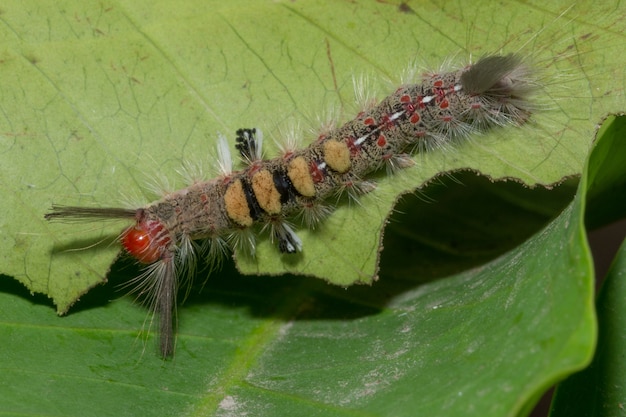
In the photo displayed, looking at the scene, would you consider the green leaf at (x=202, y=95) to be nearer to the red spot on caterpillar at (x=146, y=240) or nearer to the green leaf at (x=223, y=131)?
Result: the green leaf at (x=223, y=131)

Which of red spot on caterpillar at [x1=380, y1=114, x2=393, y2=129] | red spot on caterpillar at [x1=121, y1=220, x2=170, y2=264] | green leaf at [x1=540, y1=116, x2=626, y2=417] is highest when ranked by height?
red spot on caterpillar at [x1=380, y1=114, x2=393, y2=129]

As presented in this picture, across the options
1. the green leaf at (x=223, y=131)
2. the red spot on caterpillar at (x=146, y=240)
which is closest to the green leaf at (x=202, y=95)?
the green leaf at (x=223, y=131)

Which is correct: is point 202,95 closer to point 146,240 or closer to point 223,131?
point 223,131

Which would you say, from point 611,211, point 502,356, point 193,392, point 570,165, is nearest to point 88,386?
point 193,392

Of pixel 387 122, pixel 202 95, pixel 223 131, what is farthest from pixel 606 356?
pixel 202 95

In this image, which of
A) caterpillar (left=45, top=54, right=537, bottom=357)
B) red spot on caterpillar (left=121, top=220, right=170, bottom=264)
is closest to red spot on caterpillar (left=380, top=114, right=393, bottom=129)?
caterpillar (left=45, top=54, right=537, bottom=357)

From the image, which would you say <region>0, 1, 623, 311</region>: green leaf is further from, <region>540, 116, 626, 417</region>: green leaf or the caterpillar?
<region>540, 116, 626, 417</region>: green leaf

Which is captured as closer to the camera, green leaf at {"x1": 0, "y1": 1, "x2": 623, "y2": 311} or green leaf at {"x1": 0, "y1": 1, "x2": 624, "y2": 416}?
green leaf at {"x1": 0, "y1": 1, "x2": 624, "y2": 416}
